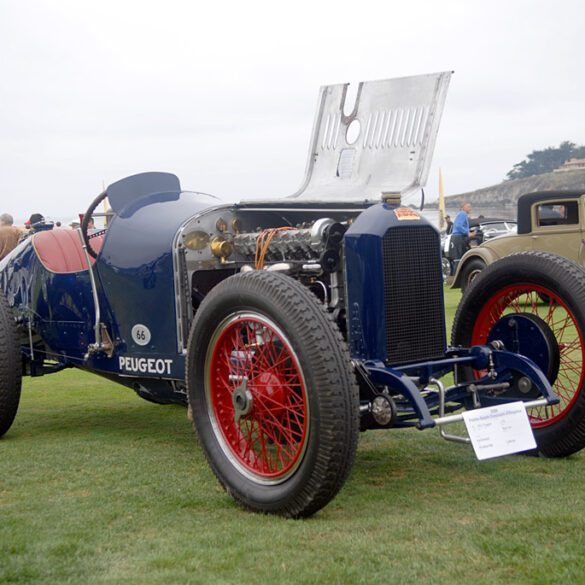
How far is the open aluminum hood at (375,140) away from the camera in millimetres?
5230

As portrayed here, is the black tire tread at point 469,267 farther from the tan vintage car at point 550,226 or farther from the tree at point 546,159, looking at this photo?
the tree at point 546,159

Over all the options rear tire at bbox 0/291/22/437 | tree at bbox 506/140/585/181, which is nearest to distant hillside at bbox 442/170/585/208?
tree at bbox 506/140/585/181

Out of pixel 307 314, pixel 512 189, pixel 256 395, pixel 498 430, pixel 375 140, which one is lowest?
pixel 498 430

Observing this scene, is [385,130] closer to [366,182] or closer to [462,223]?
[366,182]

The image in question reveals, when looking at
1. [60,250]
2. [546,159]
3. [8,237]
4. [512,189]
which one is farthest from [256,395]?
[546,159]

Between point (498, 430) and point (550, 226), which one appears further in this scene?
point (550, 226)

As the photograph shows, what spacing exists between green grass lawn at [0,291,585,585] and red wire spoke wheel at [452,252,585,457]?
19 cm

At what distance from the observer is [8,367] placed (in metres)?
5.52

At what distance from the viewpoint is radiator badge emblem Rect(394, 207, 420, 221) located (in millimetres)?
4422

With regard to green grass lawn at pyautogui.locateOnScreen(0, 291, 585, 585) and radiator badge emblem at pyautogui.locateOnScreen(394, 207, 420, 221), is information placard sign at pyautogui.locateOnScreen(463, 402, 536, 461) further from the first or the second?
radiator badge emblem at pyautogui.locateOnScreen(394, 207, 420, 221)

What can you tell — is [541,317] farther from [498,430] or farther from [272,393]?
[272,393]

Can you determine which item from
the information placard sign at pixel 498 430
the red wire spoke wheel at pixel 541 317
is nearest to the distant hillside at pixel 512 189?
the red wire spoke wheel at pixel 541 317

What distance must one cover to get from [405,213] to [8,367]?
2701 millimetres

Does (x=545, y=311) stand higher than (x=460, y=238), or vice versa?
(x=460, y=238)
